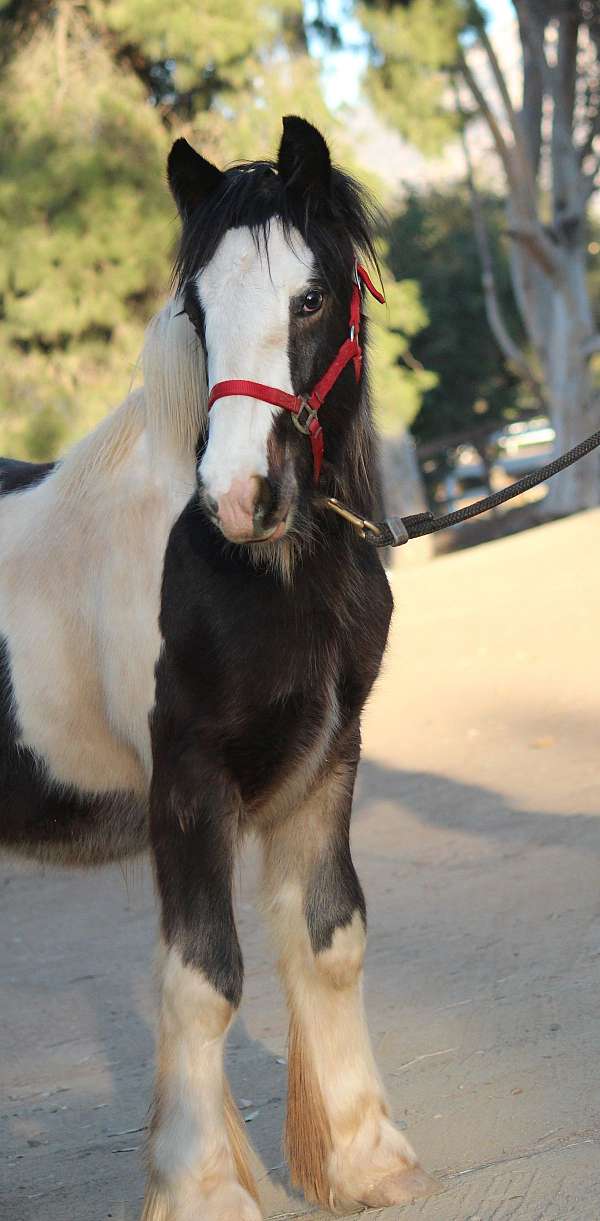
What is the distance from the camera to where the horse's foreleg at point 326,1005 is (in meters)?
2.99

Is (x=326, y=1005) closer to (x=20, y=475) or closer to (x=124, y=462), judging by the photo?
(x=124, y=462)

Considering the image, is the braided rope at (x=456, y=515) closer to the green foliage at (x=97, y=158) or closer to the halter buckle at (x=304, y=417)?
the halter buckle at (x=304, y=417)

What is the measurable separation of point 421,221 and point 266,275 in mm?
30157

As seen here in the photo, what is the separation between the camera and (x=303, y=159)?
8.93ft

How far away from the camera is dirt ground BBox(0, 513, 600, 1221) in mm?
3014

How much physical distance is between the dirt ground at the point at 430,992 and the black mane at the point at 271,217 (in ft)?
5.28

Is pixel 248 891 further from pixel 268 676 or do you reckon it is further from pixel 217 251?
pixel 217 251

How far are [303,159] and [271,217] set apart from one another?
0.16 meters

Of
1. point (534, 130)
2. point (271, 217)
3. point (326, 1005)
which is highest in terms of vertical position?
point (534, 130)

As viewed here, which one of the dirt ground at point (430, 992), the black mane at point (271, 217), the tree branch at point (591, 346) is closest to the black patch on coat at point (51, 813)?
the dirt ground at point (430, 992)

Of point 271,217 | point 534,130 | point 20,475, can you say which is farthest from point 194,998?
point 534,130

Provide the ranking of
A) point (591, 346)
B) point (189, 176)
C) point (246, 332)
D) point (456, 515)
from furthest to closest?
point (591, 346) → point (456, 515) → point (189, 176) → point (246, 332)

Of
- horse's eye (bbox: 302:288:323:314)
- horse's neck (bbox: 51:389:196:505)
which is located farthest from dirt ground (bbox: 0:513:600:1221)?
horse's eye (bbox: 302:288:323:314)

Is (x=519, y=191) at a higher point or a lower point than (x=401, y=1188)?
higher
